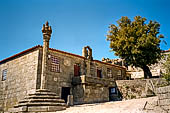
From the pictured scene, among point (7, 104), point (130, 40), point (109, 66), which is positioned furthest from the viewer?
point (109, 66)

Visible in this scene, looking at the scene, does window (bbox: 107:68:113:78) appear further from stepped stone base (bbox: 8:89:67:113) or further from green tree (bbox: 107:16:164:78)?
stepped stone base (bbox: 8:89:67:113)

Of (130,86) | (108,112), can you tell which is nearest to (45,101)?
(108,112)

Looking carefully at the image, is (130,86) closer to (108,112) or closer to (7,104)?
(108,112)

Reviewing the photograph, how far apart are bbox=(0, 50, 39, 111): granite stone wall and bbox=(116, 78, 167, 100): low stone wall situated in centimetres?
910

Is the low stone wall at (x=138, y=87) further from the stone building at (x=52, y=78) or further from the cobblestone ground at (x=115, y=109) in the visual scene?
the cobblestone ground at (x=115, y=109)

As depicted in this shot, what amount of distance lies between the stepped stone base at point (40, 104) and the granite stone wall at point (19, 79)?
4158 millimetres

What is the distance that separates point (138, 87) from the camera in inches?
719

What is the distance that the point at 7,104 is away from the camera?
17.7 metres

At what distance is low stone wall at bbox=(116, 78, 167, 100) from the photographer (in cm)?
1709

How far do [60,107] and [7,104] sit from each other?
8822mm

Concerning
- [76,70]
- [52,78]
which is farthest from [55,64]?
[76,70]

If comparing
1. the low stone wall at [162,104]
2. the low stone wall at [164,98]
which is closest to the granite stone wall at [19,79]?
the low stone wall at [162,104]

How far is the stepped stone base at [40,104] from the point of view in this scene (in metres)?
10.7

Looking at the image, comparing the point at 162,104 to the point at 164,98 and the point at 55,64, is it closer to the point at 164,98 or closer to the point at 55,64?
the point at 164,98
